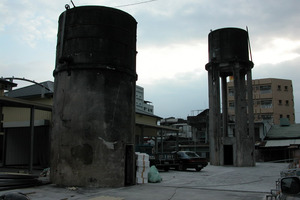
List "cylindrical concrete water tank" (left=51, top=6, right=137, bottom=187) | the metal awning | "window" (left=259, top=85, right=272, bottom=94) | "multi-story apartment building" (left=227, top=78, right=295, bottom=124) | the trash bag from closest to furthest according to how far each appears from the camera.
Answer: "cylindrical concrete water tank" (left=51, top=6, right=137, bottom=187) < the trash bag < the metal awning < "multi-story apartment building" (left=227, top=78, right=295, bottom=124) < "window" (left=259, top=85, right=272, bottom=94)

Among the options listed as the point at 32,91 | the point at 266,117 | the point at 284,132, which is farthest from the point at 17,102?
the point at 266,117

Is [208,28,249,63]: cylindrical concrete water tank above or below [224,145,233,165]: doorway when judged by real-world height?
above

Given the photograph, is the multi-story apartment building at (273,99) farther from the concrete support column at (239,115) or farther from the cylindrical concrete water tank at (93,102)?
the cylindrical concrete water tank at (93,102)

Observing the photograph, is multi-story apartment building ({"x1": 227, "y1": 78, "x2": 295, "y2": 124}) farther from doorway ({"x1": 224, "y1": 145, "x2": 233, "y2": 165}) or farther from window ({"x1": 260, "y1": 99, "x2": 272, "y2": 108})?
doorway ({"x1": 224, "y1": 145, "x2": 233, "y2": 165})

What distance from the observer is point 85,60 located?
Result: 13.9m

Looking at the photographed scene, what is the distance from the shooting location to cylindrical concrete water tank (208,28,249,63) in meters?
33.1

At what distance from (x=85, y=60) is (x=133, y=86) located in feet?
9.12

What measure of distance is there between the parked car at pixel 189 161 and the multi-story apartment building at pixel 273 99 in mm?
42381

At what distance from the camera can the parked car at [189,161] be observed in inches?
917

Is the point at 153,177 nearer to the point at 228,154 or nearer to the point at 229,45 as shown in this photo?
the point at 228,154

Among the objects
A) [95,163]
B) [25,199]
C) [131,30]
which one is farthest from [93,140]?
[25,199]

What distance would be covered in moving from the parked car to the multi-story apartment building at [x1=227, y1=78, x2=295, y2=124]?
4238 centimetres

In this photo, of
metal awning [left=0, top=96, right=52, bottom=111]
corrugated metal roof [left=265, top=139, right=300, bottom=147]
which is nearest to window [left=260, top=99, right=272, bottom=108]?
corrugated metal roof [left=265, top=139, right=300, bottom=147]

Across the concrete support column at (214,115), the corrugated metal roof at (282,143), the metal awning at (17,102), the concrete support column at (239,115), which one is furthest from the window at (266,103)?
the metal awning at (17,102)
